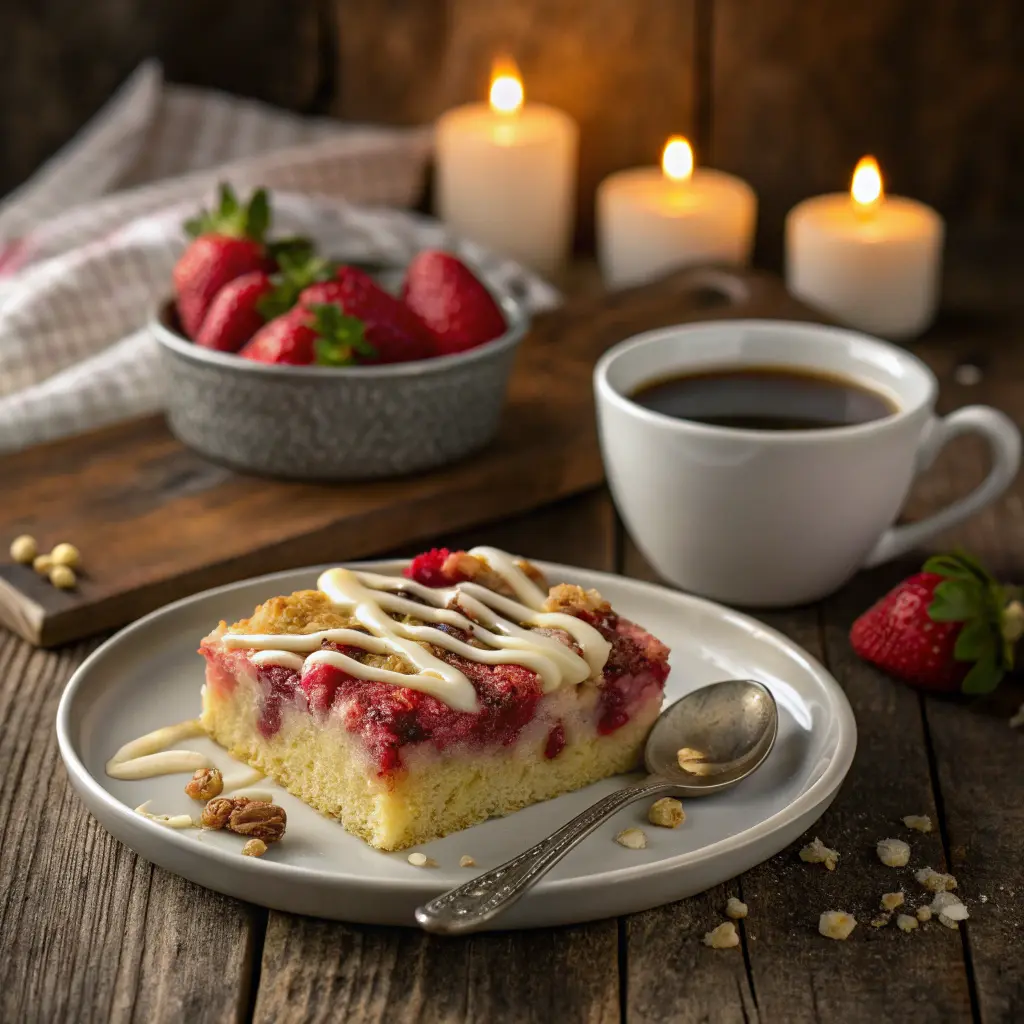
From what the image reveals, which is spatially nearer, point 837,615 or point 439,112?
point 837,615

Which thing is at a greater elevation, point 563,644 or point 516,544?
point 563,644

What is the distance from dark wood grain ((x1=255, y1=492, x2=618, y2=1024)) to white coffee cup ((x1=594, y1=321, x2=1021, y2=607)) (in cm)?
51

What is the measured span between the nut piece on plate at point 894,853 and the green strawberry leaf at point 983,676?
0.84 feet

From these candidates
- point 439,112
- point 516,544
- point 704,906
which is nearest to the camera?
point 704,906

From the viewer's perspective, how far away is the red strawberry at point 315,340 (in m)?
1.62

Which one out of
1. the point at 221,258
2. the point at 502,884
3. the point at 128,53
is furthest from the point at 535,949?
the point at 128,53

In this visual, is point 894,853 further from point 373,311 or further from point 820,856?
point 373,311

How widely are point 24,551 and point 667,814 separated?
71 cm

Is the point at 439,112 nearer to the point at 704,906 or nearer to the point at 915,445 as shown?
the point at 915,445

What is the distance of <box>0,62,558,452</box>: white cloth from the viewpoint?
1.89 metres

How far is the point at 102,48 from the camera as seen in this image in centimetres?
269

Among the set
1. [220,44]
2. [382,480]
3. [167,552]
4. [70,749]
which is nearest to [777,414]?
[382,480]

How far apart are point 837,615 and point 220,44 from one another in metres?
1.73

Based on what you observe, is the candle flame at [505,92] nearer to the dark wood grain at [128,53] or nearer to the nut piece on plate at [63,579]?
the dark wood grain at [128,53]
